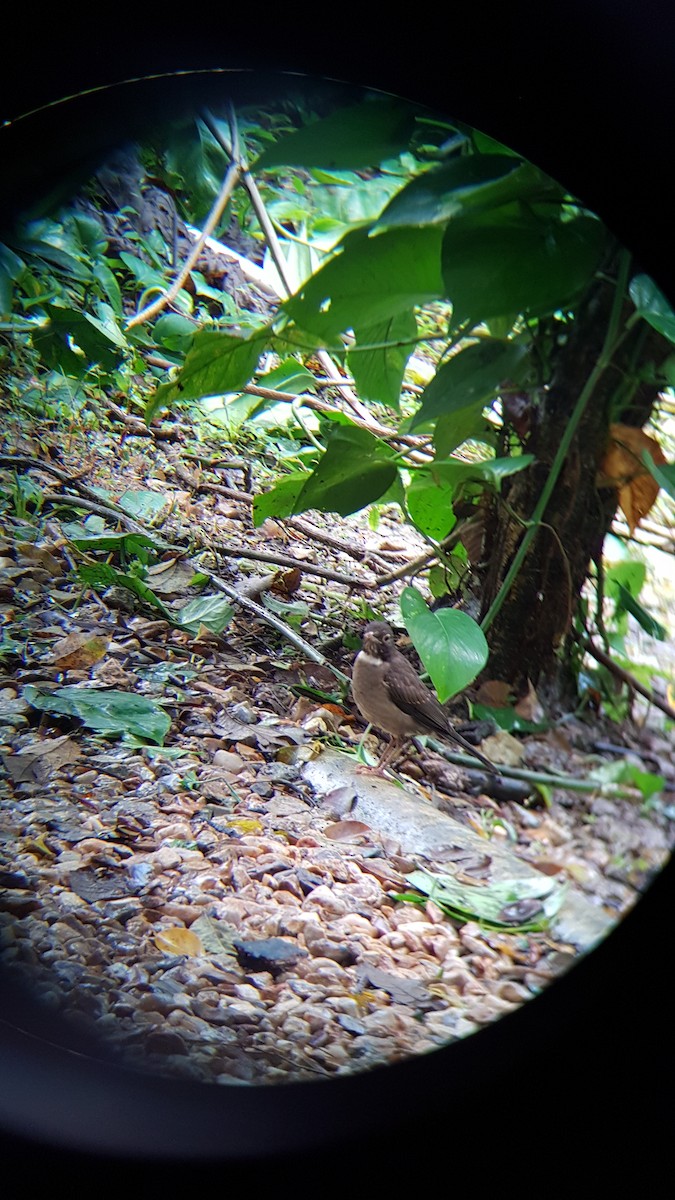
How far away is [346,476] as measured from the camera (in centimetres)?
51

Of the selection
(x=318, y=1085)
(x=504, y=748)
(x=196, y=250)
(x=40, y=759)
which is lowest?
(x=318, y=1085)

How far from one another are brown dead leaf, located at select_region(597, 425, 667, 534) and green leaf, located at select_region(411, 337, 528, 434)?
75 millimetres

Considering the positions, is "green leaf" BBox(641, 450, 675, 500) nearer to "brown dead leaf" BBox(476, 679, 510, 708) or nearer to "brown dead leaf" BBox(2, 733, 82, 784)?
"brown dead leaf" BBox(476, 679, 510, 708)

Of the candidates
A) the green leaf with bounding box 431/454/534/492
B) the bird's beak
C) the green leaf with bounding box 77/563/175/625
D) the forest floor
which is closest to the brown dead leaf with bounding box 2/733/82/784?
the forest floor

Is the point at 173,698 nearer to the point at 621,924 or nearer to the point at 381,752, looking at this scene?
the point at 381,752

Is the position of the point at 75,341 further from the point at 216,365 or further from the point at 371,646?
the point at 371,646

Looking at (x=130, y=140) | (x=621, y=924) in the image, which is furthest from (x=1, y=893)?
(x=130, y=140)

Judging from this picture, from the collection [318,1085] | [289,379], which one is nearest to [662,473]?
[289,379]

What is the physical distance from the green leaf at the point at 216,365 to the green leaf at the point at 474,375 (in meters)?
0.12

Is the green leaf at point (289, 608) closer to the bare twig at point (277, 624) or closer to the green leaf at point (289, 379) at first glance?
the bare twig at point (277, 624)

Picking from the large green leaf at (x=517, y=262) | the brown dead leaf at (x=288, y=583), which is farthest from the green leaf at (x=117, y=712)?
the large green leaf at (x=517, y=262)

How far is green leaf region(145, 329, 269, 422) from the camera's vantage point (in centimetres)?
49

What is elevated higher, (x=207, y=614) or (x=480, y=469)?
(x=480, y=469)

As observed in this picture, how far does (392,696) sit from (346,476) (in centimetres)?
15
